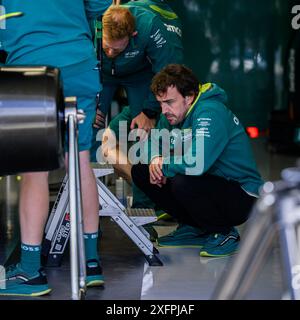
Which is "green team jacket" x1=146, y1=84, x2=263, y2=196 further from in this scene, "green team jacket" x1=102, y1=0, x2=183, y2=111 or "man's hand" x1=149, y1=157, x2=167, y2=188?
"green team jacket" x1=102, y1=0, x2=183, y2=111

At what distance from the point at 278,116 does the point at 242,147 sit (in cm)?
427

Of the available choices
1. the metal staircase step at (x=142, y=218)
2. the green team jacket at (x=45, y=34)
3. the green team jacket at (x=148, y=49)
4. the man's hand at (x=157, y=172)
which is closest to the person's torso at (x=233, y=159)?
→ the man's hand at (x=157, y=172)

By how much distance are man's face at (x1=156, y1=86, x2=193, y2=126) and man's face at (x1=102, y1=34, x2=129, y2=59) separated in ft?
2.03

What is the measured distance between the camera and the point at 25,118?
235cm

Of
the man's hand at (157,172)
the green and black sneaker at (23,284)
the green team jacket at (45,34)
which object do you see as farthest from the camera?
the man's hand at (157,172)

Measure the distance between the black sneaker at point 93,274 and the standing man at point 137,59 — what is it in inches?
54.4

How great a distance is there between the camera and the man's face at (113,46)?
15.6 ft

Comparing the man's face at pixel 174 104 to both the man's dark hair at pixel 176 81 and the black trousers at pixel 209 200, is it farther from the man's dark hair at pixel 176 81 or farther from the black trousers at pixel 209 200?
the black trousers at pixel 209 200

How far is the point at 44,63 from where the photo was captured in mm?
3391

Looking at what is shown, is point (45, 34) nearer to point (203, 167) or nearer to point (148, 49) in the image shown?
point (203, 167)

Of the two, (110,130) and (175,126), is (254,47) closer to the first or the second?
(110,130)

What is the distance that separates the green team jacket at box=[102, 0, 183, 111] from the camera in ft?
16.3
